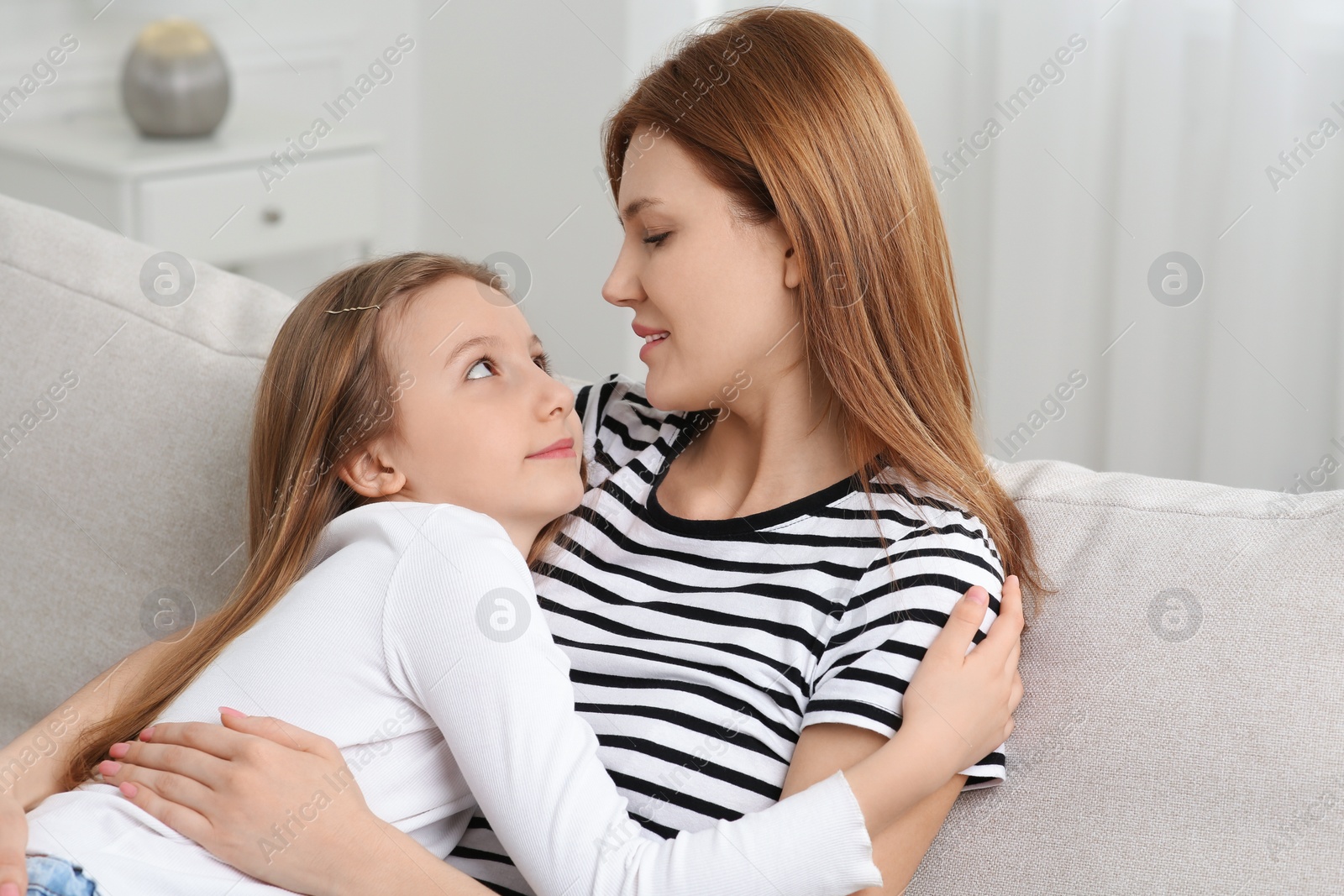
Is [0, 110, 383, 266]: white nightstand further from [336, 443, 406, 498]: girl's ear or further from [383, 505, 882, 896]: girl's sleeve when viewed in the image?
[383, 505, 882, 896]: girl's sleeve

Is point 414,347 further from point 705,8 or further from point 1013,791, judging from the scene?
point 705,8

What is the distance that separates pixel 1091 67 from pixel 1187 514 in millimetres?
1349

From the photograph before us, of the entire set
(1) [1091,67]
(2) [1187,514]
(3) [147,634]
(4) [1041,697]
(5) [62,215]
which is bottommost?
(3) [147,634]

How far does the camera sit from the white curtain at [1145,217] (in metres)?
1.99

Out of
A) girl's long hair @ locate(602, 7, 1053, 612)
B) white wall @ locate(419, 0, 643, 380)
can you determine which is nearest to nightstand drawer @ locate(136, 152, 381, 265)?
white wall @ locate(419, 0, 643, 380)

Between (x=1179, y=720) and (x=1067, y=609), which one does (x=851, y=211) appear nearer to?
(x=1067, y=609)

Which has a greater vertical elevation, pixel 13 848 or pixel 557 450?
pixel 557 450

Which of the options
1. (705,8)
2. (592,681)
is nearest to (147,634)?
(592,681)

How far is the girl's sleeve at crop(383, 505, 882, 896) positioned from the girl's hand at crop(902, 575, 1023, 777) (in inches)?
3.4

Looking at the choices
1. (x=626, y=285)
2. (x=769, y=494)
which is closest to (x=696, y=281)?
(x=626, y=285)

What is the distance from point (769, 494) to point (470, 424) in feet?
0.95

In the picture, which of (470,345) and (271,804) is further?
(470,345)

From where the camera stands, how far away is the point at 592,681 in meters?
1.12

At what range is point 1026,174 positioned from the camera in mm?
2275
